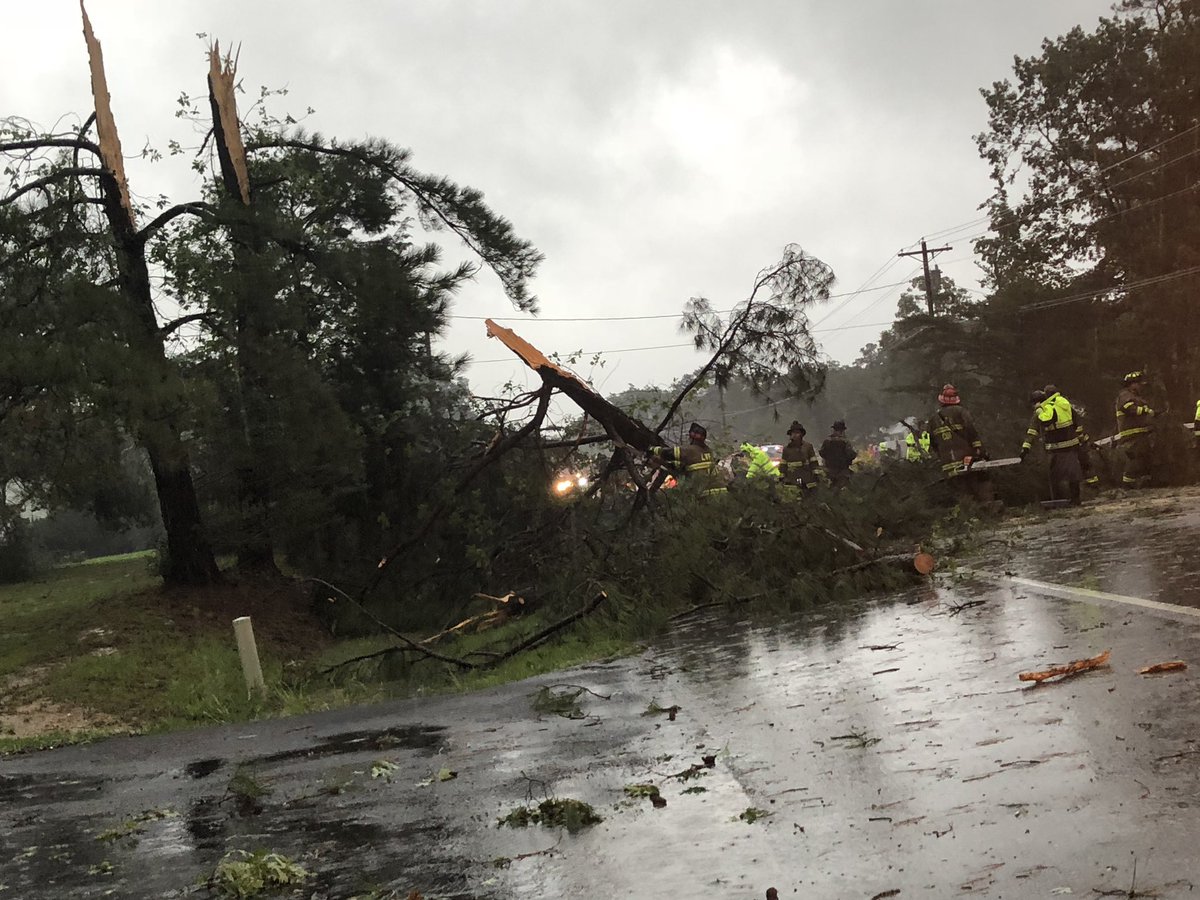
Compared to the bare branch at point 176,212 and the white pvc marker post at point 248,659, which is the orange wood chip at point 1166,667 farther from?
the bare branch at point 176,212

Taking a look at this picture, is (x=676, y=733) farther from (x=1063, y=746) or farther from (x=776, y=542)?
(x=776, y=542)

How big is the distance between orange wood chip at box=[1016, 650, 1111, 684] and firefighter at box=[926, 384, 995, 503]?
10628 millimetres

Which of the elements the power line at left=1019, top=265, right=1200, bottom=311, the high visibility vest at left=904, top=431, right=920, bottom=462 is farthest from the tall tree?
the high visibility vest at left=904, top=431, right=920, bottom=462

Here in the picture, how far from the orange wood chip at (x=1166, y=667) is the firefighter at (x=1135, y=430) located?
12374mm

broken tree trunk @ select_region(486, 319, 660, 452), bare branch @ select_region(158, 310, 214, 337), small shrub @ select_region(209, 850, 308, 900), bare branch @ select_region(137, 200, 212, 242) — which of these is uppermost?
bare branch @ select_region(137, 200, 212, 242)

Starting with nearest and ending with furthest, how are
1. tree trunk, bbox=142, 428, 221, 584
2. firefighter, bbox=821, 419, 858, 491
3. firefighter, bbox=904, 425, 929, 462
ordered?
firefighter, bbox=904, 425, 929, 462
tree trunk, bbox=142, 428, 221, 584
firefighter, bbox=821, 419, 858, 491

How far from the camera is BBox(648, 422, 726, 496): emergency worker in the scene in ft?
49.9

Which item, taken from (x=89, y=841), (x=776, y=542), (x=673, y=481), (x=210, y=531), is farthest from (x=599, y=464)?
(x=89, y=841)

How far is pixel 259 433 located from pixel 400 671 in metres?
7.48

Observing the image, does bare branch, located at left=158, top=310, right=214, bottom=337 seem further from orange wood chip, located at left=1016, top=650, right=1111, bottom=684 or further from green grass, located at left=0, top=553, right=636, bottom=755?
orange wood chip, located at left=1016, top=650, right=1111, bottom=684

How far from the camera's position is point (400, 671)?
1225 cm

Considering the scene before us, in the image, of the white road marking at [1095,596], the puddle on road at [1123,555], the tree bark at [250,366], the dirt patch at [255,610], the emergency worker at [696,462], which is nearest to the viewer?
the white road marking at [1095,596]

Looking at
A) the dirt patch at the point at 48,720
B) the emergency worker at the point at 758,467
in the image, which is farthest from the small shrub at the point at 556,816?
the emergency worker at the point at 758,467

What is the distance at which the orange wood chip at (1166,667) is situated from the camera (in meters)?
5.81
